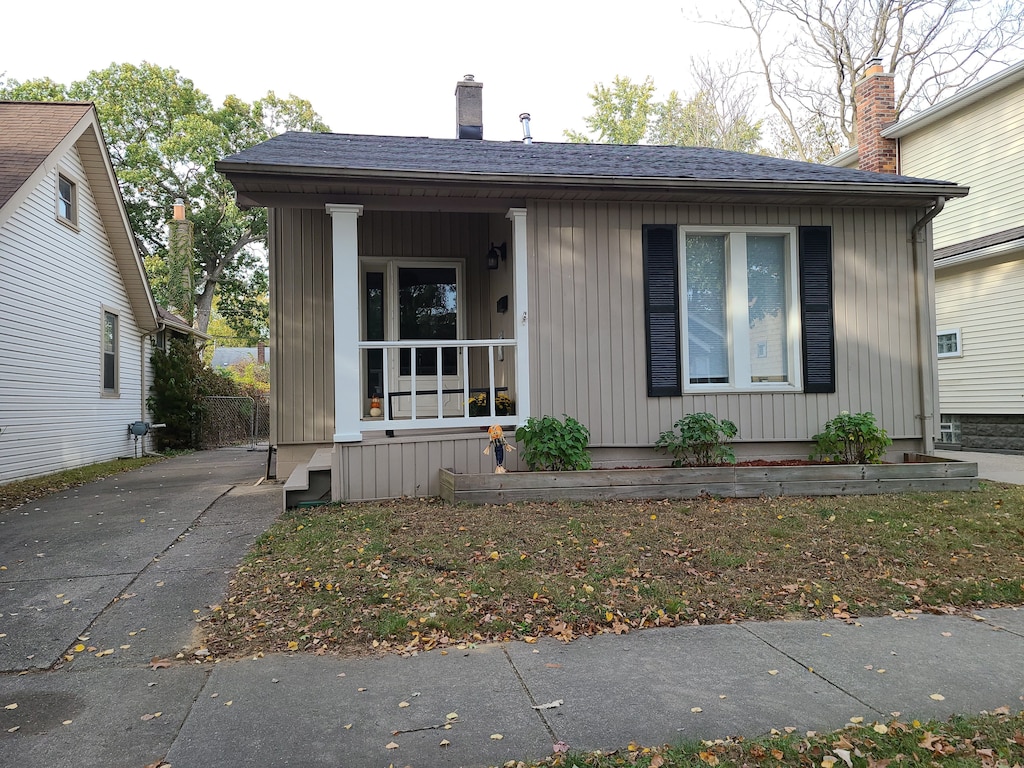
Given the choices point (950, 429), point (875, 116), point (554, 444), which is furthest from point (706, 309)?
point (875, 116)

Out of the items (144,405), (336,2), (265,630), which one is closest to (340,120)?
(336,2)

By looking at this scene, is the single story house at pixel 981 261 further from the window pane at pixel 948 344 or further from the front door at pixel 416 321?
the front door at pixel 416 321

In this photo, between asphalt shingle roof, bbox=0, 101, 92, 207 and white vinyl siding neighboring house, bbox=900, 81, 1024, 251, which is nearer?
asphalt shingle roof, bbox=0, 101, 92, 207

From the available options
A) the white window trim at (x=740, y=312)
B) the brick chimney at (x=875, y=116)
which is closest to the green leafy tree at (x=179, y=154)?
the brick chimney at (x=875, y=116)

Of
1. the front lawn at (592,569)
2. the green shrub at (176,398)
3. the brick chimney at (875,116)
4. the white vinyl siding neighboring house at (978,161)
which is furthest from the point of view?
the green shrub at (176,398)

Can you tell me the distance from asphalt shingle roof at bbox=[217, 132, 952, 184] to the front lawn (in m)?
3.32

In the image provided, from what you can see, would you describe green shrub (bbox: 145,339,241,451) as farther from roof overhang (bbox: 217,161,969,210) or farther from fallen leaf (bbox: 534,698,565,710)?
fallen leaf (bbox: 534,698,565,710)

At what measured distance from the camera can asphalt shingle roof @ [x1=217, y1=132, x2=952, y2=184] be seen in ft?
20.6

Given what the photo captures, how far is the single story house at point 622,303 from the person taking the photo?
253 inches

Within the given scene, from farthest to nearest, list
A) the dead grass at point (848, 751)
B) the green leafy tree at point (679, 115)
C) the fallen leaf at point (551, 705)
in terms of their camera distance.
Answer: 1. the green leafy tree at point (679, 115)
2. the fallen leaf at point (551, 705)
3. the dead grass at point (848, 751)

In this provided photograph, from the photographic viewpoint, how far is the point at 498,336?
8.08 metres

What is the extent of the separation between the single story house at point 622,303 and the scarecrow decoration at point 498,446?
15 centimetres

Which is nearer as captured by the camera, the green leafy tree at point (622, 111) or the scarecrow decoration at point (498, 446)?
the scarecrow decoration at point (498, 446)

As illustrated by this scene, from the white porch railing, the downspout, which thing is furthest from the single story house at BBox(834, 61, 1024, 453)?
the white porch railing
